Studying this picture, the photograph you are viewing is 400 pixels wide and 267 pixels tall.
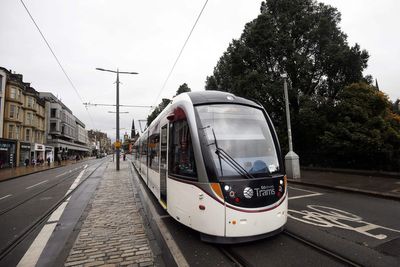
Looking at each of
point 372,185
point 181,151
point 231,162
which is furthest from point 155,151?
point 372,185

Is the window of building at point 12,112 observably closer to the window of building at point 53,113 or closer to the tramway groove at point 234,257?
the window of building at point 53,113

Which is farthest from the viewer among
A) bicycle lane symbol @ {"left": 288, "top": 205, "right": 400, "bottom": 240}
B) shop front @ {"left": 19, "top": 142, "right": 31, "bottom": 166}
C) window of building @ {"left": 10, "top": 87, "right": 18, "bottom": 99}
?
shop front @ {"left": 19, "top": 142, "right": 31, "bottom": 166}

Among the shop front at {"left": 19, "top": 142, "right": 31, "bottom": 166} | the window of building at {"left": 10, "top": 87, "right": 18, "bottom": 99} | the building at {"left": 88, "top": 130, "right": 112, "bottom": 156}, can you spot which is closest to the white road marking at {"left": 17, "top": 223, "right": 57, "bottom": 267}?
the window of building at {"left": 10, "top": 87, "right": 18, "bottom": 99}

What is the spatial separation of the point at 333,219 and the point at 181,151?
405 cm

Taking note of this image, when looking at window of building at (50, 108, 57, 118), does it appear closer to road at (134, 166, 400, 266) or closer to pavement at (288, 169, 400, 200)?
pavement at (288, 169, 400, 200)

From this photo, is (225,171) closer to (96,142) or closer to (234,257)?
(234,257)

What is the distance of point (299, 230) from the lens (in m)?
5.33

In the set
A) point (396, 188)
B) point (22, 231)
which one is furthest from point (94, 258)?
point (396, 188)

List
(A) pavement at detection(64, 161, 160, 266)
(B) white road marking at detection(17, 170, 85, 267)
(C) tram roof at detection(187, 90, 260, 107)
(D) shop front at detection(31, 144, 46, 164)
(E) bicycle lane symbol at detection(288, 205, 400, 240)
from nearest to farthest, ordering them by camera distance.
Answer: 1. (A) pavement at detection(64, 161, 160, 266)
2. (B) white road marking at detection(17, 170, 85, 267)
3. (C) tram roof at detection(187, 90, 260, 107)
4. (E) bicycle lane symbol at detection(288, 205, 400, 240)
5. (D) shop front at detection(31, 144, 46, 164)

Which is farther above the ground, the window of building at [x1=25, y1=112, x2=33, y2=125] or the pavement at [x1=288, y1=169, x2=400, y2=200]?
the window of building at [x1=25, y1=112, x2=33, y2=125]

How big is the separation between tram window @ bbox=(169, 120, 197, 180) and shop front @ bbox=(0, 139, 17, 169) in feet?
118

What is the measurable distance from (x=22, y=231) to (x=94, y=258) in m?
2.93

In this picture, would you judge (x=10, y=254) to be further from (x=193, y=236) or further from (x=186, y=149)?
(x=186, y=149)

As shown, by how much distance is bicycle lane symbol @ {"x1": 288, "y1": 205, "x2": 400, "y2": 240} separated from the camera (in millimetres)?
5430
